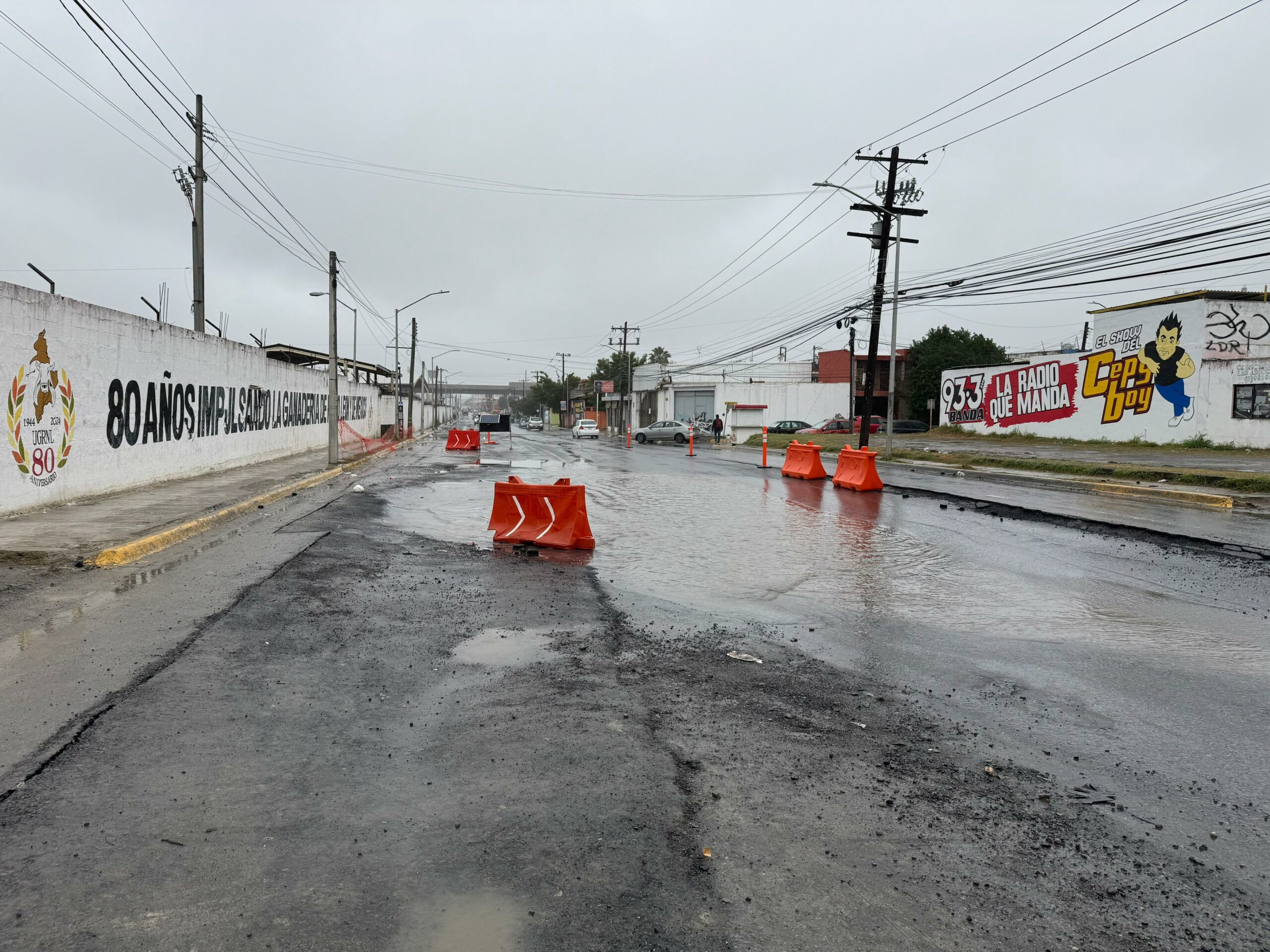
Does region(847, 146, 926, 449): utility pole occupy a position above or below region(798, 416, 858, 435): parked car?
→ above

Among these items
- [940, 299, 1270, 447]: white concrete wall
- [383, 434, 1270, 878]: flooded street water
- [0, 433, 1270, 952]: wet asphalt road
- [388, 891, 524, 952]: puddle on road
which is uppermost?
[940, 299, 1270, 447]: white concrete wall

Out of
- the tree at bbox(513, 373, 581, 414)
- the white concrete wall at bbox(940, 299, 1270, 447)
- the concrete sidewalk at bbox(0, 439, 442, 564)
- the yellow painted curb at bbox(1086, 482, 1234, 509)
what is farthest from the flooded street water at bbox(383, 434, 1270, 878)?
the tree at bbox(513, 373, 581, 414)

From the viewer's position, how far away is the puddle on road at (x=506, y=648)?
5832 mm

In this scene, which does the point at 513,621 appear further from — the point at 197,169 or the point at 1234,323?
the point at 1234,323

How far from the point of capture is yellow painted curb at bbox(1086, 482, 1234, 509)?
54.2 ft

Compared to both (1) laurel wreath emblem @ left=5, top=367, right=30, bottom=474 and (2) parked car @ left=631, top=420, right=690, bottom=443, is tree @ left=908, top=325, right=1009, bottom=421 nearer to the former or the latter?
(2) parked car @ left=631, top=420, right=690, bottom=443

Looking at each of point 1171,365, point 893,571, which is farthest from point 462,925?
point 1171,365

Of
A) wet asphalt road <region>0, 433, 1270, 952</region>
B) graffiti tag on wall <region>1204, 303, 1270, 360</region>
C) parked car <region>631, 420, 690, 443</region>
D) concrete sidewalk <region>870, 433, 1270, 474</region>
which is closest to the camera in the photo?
wet asphalt road <region>0, 433, 1270, 952</region>

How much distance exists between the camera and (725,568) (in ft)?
31.7

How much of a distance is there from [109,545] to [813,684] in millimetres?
8240

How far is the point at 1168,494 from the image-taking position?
703 inches

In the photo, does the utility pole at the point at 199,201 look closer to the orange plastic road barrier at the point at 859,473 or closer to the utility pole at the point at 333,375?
the utility pole at the point at 333,375

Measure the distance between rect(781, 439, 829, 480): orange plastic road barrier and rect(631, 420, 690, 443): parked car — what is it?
3370 centimetres

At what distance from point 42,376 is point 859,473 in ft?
52.5
